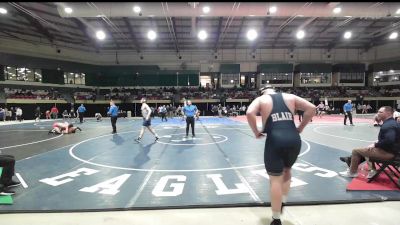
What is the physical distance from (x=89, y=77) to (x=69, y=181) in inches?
1494

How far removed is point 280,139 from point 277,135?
6 cm

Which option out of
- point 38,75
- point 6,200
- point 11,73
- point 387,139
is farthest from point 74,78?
point 387,139

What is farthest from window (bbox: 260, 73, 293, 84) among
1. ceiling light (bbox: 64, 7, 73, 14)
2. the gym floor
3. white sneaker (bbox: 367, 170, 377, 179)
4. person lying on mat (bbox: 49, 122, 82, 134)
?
white sneaker (bbox: 367, 170, 377, 179)

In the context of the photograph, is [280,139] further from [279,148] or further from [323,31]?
[323,31]

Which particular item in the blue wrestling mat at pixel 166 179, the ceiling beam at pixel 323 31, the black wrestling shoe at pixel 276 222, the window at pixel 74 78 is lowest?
the blue wrestling mat at pixel 166 179

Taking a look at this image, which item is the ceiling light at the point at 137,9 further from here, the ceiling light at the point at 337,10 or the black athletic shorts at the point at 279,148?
the black athletic shorts at the point at 279,148

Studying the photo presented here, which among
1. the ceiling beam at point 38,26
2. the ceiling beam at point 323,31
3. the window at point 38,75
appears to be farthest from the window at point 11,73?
the ceiling beam at point 323,31

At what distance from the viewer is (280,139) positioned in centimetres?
368

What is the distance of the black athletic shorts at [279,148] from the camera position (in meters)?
3.69

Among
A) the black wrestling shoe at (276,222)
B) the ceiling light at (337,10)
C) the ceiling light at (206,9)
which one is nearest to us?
the black wrestling shoe at (276,222)

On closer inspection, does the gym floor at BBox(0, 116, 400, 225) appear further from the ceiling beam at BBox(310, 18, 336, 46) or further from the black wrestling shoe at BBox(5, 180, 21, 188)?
the ceiling beam at BBox(310, 18, 336, 46)

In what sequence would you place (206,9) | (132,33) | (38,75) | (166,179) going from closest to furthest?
(166,179) → (206,9) → (132,33) → (38,75)

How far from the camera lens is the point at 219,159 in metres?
8.23

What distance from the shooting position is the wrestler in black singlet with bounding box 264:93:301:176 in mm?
3695
